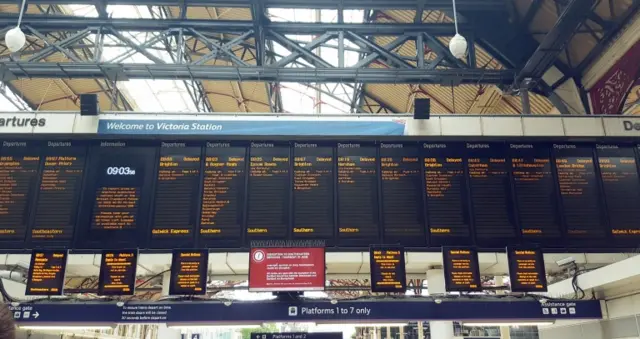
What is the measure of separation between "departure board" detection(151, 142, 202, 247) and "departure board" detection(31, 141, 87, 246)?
125 centimetres

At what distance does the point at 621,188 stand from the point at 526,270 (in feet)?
7.91

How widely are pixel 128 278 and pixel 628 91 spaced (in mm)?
9247

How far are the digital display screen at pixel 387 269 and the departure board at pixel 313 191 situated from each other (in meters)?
0.87

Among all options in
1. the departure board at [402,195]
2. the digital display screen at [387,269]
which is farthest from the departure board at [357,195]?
the digital display screen at [387,269]

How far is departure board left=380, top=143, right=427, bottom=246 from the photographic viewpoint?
7531 mm

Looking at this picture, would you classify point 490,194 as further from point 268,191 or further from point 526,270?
point 268,191

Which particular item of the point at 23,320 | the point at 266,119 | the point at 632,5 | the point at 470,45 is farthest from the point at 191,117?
the point at 632,5

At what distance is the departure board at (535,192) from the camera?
24.8ft

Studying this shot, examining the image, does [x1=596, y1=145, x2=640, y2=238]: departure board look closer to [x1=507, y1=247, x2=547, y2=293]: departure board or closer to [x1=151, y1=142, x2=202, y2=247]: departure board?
[x1=507, y1=247, x2=547, y2=293]: departure board

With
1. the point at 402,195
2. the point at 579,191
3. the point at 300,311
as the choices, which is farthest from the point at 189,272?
the point at 579,191

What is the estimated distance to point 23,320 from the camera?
663cm

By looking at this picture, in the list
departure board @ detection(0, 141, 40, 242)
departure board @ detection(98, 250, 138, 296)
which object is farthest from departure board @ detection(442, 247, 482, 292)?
departure board @ detection(0, 141, 40, 242)

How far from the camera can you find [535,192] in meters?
7.85

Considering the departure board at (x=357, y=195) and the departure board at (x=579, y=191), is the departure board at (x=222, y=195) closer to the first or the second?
the departure board at (x=357, y=195)
